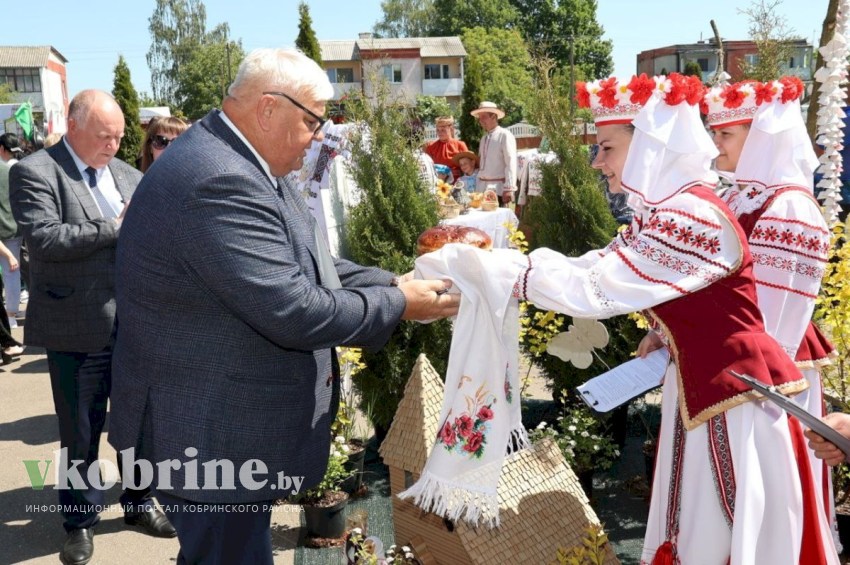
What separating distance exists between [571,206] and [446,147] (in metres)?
8.09

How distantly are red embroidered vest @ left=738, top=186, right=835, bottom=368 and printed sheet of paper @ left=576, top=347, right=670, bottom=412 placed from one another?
670 mm

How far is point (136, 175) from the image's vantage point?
14.0ft

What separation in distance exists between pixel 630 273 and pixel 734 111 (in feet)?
4.72

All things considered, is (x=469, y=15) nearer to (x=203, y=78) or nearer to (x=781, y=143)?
(x=203, y=78)

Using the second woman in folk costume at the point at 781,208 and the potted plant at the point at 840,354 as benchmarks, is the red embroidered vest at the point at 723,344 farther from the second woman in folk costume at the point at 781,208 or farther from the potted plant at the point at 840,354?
the potted plant at the point at 840,354

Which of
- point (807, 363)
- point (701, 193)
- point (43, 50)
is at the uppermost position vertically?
point (43, 50)

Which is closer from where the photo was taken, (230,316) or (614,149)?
(230,316)

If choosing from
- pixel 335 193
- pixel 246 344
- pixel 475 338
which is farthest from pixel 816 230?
pixel 335 193

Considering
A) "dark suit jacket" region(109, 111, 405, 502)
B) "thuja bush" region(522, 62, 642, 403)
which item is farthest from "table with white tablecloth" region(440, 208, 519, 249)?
"dark suit jacket" region(109, 111, 405, 502)

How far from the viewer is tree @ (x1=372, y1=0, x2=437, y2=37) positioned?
2864 inches

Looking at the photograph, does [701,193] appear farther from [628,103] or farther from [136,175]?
[136,175]

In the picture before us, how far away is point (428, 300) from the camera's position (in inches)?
106

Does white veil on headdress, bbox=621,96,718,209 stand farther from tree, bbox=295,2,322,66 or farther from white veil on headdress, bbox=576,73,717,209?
tree, bbox=295,2,322,66

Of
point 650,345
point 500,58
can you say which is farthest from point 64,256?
point 500,58
